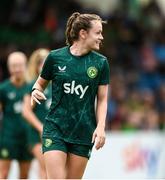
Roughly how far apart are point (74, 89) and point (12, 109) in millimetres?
4206

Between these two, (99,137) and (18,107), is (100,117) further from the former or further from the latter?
(18,107)

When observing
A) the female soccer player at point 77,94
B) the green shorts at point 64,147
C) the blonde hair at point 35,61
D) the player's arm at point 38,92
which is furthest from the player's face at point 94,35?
the blonde hair at point 35,61

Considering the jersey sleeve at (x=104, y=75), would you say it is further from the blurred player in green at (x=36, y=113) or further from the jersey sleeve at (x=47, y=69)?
the blurred player in green at (x=36, y=113)

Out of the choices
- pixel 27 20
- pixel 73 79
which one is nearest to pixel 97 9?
pixel 27 20

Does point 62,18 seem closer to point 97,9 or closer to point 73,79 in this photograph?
point 97,9

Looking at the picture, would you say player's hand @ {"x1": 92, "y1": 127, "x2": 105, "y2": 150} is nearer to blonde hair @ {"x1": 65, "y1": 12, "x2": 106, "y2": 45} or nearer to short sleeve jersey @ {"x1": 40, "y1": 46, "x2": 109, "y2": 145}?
short sleeve jersey @ {"x1": 40, "y1": 46, "x2": 109, "y2": 145}

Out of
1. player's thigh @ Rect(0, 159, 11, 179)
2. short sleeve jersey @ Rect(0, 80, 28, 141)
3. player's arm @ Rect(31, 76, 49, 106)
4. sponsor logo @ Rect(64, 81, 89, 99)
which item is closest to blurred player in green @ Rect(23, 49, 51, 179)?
short sleeve jersey @ Rect(0, 80, 28, 141)

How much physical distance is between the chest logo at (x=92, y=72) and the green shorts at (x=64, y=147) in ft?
2.51

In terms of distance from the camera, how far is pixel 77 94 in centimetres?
961

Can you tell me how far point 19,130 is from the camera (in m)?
13.9

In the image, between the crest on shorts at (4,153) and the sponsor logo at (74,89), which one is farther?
the crest on shorts at (4,153)

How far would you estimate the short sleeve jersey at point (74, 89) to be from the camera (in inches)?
379

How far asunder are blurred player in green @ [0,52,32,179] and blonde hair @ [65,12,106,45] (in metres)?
3.59

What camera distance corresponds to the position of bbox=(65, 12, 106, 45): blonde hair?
381 inches
